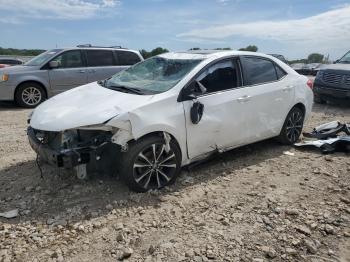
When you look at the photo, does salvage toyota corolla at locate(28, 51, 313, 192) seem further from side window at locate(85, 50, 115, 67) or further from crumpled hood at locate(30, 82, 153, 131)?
side window at locate(85, 50, 115, 67)

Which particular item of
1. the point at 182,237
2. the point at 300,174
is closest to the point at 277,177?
the point at 300,174

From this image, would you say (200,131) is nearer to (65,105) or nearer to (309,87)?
(65,105)

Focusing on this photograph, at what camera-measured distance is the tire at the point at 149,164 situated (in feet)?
14.0

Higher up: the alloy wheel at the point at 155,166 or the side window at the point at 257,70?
the side window at the point at 257,70

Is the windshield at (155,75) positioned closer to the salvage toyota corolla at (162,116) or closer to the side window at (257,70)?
the salvage toyota corolla at (162,116)

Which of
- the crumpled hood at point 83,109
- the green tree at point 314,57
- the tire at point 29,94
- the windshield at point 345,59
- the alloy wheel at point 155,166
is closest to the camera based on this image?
the crumpled hood at point 83,109

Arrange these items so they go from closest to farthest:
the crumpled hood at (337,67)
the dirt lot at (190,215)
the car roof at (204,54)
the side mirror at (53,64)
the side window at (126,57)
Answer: the dirt lot at (190,215), the car roof at (204,54), the side mirror at (53,64), the crumpled hood at (337,67), the side window at (126,57)

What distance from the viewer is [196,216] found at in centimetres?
404

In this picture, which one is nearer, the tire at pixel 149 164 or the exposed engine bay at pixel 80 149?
the exposed engine bay at pixel 80 149

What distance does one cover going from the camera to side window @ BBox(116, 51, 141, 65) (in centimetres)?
1144

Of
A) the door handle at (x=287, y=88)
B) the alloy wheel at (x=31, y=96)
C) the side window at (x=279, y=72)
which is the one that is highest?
the side window at (x=279, y=72)

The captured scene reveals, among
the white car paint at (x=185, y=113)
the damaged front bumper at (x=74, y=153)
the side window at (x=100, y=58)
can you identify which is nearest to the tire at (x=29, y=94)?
the side window at (x=100, y=58)

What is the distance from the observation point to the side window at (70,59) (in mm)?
10547

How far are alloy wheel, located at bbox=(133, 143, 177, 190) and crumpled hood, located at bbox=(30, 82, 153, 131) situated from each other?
56 cm
